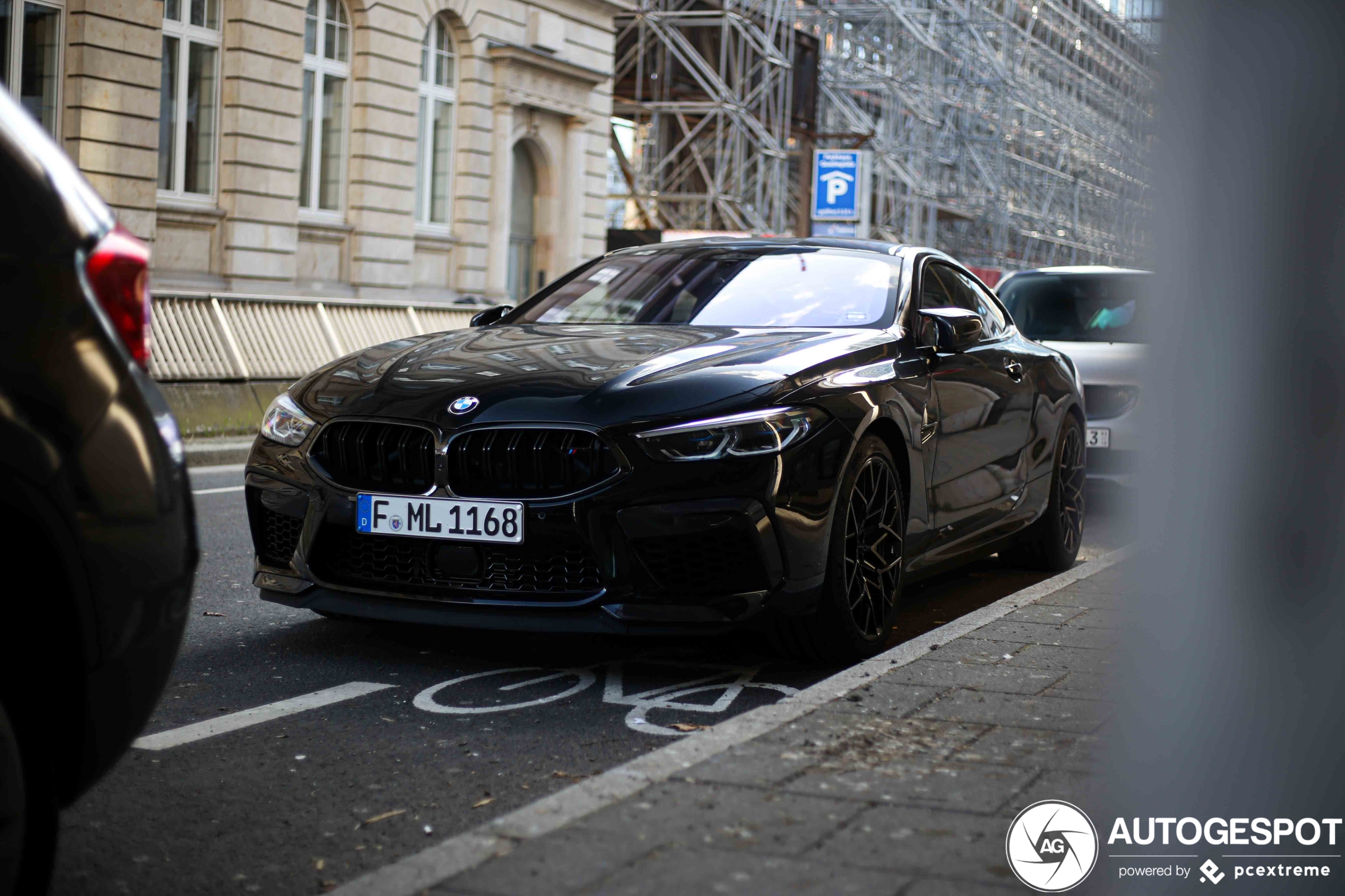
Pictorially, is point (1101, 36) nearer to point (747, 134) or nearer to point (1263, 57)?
point (1263, 57)

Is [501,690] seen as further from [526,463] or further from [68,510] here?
[68,510]

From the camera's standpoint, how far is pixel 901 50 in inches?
1802

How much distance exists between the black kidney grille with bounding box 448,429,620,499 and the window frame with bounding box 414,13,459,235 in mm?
23224

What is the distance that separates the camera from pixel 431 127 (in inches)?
1106

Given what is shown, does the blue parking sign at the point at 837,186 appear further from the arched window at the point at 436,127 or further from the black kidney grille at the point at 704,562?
the black kidney grille at the point at 704,562

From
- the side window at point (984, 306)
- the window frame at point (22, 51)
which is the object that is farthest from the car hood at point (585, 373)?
the window frame at point (22, 51)

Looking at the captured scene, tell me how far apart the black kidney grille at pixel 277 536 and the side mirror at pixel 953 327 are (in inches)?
93.8

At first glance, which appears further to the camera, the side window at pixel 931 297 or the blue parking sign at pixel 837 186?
the blue parking sign at pixel 837 186

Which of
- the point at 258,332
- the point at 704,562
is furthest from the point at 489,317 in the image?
the point at 258,332

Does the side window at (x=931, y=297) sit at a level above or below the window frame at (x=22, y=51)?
below

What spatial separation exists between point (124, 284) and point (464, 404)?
220 cm

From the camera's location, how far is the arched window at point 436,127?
27812 millimetres

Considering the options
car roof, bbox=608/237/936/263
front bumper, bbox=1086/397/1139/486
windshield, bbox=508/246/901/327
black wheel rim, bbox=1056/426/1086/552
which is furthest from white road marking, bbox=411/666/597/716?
front bumper, bbox=1086/397/1139/486

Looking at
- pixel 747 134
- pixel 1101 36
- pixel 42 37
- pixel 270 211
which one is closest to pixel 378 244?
pixel 270 211
